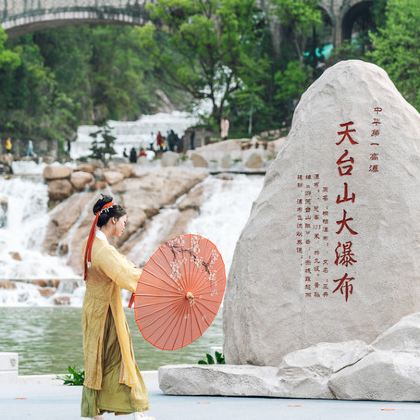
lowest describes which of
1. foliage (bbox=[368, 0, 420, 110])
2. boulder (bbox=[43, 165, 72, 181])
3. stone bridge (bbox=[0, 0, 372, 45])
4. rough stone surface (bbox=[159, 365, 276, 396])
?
rough stone surface (bbox=[159, 365, 276, 396])

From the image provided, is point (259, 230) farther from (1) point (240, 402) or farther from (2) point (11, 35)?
(2) point (11, 35)

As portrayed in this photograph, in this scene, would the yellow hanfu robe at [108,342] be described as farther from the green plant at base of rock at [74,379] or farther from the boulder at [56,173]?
the boulder at [56,173]

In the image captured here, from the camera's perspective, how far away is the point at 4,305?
2291cm

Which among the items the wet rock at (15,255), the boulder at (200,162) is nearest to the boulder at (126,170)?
the boulder at (200,162)

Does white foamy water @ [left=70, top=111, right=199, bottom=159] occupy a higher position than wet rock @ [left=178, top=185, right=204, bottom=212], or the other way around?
white foamy water @ [left=70, top=111, right=199, bottom=159]

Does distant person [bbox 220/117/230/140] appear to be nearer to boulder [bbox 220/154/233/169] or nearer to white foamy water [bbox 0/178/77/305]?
boulder [bbox 220/154/233/169]

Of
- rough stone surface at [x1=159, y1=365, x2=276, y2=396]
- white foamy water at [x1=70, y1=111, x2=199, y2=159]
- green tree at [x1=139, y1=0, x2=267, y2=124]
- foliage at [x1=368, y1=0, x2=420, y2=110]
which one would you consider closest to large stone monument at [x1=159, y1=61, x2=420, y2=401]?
rough stone surface at [x1=159, y1=365, x2=276, y2=396]

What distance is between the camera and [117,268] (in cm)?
667

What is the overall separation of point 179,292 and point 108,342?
2.38ft

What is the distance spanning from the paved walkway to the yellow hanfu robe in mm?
406

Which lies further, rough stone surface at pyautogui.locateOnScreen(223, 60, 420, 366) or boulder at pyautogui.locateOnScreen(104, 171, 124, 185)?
boulder at pyautogui.locateOnScreen(104, 171, 124, 185)

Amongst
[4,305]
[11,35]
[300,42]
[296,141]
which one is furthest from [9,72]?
[296,141]

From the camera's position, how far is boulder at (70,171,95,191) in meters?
29.5

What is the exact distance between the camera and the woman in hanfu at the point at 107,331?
6.66 meters
